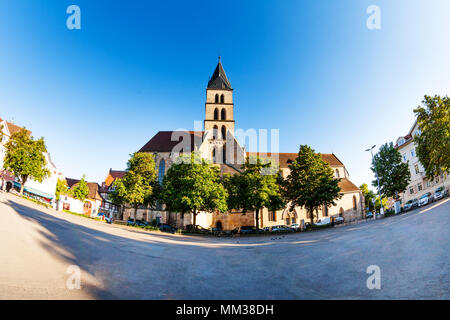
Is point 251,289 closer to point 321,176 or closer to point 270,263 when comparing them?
point 270,263

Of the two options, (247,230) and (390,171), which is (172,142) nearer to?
(247,230)

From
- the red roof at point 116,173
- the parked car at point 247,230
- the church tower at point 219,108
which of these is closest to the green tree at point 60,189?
the red roof at point 116,173

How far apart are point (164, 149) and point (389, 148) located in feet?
150

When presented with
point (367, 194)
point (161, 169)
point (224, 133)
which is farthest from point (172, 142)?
point (367, 194)

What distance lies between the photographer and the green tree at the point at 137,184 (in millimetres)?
36312

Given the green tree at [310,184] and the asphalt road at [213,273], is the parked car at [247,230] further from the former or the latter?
the asphalt road at [213,273]

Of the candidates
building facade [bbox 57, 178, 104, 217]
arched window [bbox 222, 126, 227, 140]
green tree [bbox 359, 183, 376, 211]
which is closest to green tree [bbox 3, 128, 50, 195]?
building facade [bbox 57, 178, 104, 217]

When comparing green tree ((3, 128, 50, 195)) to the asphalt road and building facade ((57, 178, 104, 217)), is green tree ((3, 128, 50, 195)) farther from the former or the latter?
the asphalt road

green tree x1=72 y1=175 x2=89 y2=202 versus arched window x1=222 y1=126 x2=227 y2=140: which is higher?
arched window x1=222 y1=126 x2=227 y2=140

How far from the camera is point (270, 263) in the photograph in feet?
33.8

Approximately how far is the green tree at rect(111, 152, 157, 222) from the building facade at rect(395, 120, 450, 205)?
48.4 metres

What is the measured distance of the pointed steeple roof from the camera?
54.8 metres

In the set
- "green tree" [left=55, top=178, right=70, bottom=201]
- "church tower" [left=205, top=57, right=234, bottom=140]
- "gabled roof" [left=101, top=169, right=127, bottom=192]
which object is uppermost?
"church tower" [left=205, top=57, right=234, bottom=140]
